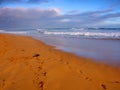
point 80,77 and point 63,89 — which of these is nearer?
point 63,89

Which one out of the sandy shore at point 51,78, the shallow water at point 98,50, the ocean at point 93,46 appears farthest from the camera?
the ocean at point 93,46

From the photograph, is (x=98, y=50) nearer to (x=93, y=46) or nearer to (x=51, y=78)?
(x=93, y=46)

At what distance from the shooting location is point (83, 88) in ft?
11.2

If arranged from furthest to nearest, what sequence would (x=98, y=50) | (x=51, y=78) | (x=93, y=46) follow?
(x=93, y=46)
(x=98, y=50)
(x=51, y=78)

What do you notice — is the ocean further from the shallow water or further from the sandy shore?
the sandy shore

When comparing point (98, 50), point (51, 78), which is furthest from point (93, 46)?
point (51, 78)

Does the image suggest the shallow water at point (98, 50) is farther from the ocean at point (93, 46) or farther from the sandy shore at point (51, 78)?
the sandy shore at point (51, 78)

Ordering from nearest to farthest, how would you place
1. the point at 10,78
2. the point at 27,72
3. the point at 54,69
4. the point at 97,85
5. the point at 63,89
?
the point at 63,89 < the point at 97,85 < the point at 10,78 < the point at 27,72 < the point at 54,69

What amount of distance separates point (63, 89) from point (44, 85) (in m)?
0.45

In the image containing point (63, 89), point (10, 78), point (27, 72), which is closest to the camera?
point (63, 89)

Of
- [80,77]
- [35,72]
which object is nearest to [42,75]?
[35,72]

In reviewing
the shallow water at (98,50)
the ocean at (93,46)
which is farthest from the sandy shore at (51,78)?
the ocean at (93,46)

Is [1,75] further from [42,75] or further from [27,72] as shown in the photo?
[42,75]

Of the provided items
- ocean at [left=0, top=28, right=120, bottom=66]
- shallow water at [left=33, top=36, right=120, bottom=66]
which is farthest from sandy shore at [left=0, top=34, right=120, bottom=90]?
ocean at [left=0, top=28, right=120, bottom=66]
